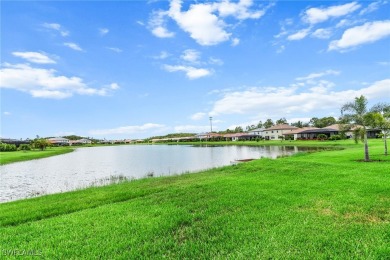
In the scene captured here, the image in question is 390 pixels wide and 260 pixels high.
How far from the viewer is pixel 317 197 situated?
887 cm

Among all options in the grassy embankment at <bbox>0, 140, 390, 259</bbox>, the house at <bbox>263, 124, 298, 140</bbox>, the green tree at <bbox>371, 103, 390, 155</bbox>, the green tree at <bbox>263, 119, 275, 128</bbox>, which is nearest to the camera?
the grassy embankment at <bbox>0, 140, 390, 259</bbox>

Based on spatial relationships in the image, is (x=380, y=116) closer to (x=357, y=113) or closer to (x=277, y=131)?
(x=357, y=113)

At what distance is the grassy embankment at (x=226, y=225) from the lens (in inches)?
208

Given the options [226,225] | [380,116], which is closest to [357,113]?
[380,116]

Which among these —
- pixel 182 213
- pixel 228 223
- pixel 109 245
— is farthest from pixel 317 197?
pixel 109 245

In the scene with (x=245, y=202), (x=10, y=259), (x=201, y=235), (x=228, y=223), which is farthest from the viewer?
(x=245, y=202)

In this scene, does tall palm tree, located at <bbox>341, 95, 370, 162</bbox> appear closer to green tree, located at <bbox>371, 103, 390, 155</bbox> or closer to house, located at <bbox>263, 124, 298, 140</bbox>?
green tree, located at <bbox>371, 103, 390, 155</bbox>

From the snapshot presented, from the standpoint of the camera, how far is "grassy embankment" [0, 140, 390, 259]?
5277 mm

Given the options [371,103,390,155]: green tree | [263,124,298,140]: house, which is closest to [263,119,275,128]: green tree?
[263,124,298,140]: house

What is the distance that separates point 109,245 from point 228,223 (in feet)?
Result: 9.53

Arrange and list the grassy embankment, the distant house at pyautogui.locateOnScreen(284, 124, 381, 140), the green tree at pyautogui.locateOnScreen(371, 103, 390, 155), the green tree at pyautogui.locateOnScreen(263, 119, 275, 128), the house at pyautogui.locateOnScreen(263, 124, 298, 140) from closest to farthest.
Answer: the grassy embankment, the green tree at pyautogui.locateOnScreen(371, 103, 390, 155), the distant house at pyautogui.locateOnScreen(284, 124, 381, 140), the house at pyautogui.locateOnScreen(263, 124, 298, 140), the green tree at pyautogui.locateOnScreen(263, 119, 275, 128)

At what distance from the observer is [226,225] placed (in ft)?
21.6

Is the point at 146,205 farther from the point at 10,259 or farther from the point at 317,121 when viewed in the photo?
the point at 317,121

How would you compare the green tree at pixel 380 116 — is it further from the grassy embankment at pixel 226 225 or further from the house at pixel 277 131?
the house at pixel 277 131
